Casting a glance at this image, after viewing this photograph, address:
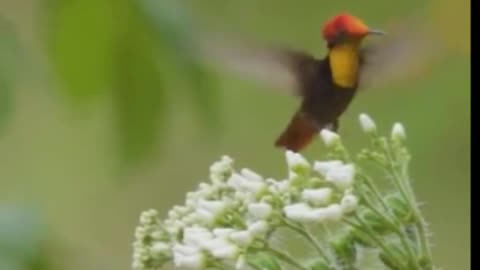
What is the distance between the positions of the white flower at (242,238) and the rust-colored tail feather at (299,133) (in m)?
0.15

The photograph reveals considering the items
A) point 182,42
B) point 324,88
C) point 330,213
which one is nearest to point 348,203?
point 330,213

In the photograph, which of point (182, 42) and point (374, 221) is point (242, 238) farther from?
point (182, 42)

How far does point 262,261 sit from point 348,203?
0.16 feet

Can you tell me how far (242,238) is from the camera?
0.36 meters

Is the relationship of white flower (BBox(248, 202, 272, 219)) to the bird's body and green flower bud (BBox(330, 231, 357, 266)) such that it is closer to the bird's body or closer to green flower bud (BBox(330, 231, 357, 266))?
green flower bud (BBox(330, 231, 357, 266))

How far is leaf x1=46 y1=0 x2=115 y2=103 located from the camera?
0.59 meters

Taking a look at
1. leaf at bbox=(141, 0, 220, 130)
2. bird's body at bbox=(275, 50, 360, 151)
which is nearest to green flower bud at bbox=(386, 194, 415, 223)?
bird's body at bbox=(275, 50, 360, 151)

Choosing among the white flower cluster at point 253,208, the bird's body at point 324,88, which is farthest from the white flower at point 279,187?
the bird's body at point 324,88

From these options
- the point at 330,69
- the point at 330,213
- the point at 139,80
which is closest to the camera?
the point at 330,213

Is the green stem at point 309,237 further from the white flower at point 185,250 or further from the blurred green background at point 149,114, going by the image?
the blurred green background at point 149,114

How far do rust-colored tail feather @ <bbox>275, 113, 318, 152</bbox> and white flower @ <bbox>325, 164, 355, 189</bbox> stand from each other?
150 millimetres

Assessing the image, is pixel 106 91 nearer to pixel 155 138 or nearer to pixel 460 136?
pixel 155 138

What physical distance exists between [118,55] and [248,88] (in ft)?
0.64

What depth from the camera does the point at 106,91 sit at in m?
0.66
